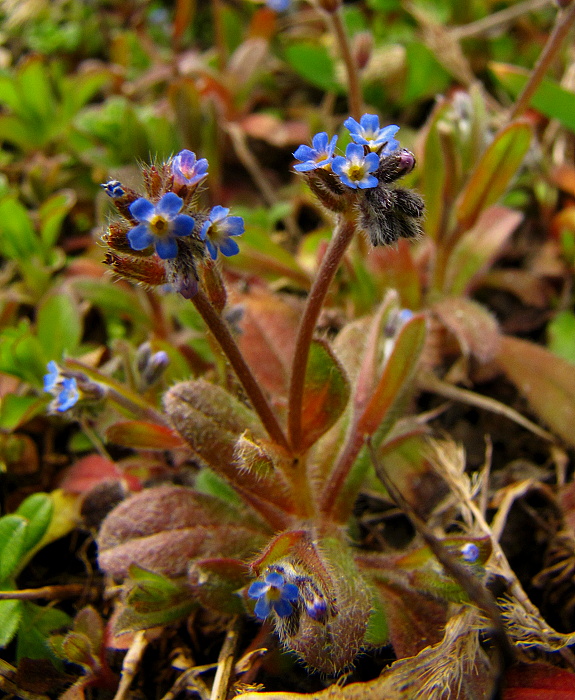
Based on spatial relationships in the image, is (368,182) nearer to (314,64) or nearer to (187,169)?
(187,169)

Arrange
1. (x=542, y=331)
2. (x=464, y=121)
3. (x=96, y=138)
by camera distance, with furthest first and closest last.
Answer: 1. (x=96, y=138)
2. (x=542, y=331)
3. (x=464, y=121)

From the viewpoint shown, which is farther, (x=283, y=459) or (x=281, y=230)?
(x=281, y=230)

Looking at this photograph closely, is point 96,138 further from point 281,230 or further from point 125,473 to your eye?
point 125,473

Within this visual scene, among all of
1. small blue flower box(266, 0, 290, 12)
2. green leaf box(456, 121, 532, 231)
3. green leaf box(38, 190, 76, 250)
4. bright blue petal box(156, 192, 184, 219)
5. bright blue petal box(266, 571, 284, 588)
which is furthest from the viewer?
small blue flower box(266, 0, 290, 12)

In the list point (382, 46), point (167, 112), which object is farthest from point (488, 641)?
point (382, 46)

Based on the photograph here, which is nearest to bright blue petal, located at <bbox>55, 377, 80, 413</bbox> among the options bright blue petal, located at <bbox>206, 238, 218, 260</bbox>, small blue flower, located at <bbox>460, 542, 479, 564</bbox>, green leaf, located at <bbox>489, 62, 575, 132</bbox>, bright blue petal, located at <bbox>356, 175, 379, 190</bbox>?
bright blue petal, located at <bbox>206, 238, 218, 260</bbox>

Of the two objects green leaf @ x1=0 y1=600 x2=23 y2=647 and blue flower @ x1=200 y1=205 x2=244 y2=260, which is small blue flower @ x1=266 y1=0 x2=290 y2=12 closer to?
blue flower @ x1=200 y1=205 x2=244 y2=260

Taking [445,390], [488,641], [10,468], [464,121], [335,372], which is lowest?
[488,641]
